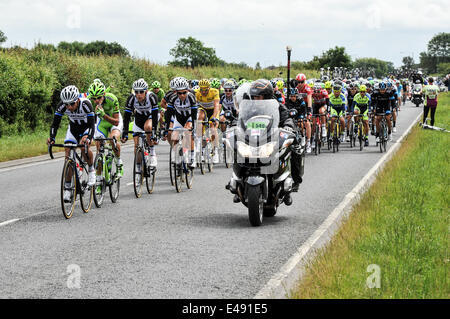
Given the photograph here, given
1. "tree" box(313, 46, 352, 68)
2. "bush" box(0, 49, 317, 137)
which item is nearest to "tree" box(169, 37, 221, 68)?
"tree" box(313, 46, 352, 68)

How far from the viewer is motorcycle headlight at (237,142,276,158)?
9.06 metres

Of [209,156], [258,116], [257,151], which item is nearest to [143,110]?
[209,156]

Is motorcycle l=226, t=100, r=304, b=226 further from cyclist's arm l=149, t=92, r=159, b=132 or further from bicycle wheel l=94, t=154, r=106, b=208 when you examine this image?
cyclist's arm l=149, t=92, r=159, b=132

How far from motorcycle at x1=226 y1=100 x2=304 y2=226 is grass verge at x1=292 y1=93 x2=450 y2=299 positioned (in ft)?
3.64

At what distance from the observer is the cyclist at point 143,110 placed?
12.4 metres

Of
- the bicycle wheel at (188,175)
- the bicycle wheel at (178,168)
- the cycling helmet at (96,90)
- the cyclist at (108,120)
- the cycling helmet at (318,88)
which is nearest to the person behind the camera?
the cycling helmet at (96,90)

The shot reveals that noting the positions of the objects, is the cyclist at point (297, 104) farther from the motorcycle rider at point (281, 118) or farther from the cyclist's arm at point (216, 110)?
the motorcycle rider at point (281, 118)

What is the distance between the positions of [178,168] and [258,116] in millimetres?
4138

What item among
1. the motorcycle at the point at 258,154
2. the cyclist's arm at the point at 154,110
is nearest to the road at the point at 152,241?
the motorcycle at the point at 258,154

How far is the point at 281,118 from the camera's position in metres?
9.90

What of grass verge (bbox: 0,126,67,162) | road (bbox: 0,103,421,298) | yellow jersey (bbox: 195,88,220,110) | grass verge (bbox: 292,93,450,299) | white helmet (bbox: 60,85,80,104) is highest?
white helmet (bbox: 60,85,80,104)

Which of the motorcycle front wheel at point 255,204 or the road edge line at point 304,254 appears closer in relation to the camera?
the road edge line at point 304,254

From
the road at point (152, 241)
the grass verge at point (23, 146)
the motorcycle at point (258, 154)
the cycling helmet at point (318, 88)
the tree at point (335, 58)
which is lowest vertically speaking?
the grass verge at point (23, 146)

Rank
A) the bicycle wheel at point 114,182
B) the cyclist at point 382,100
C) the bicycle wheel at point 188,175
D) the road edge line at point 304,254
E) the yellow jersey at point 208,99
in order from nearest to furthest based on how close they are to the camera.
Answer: the road edge line at point 304,254 → the bicycle wheel at point 114,182 → the bicycle wheel at point 188,175 → the yellow jersey at point 208,99 → the cyclist at point 382,100
